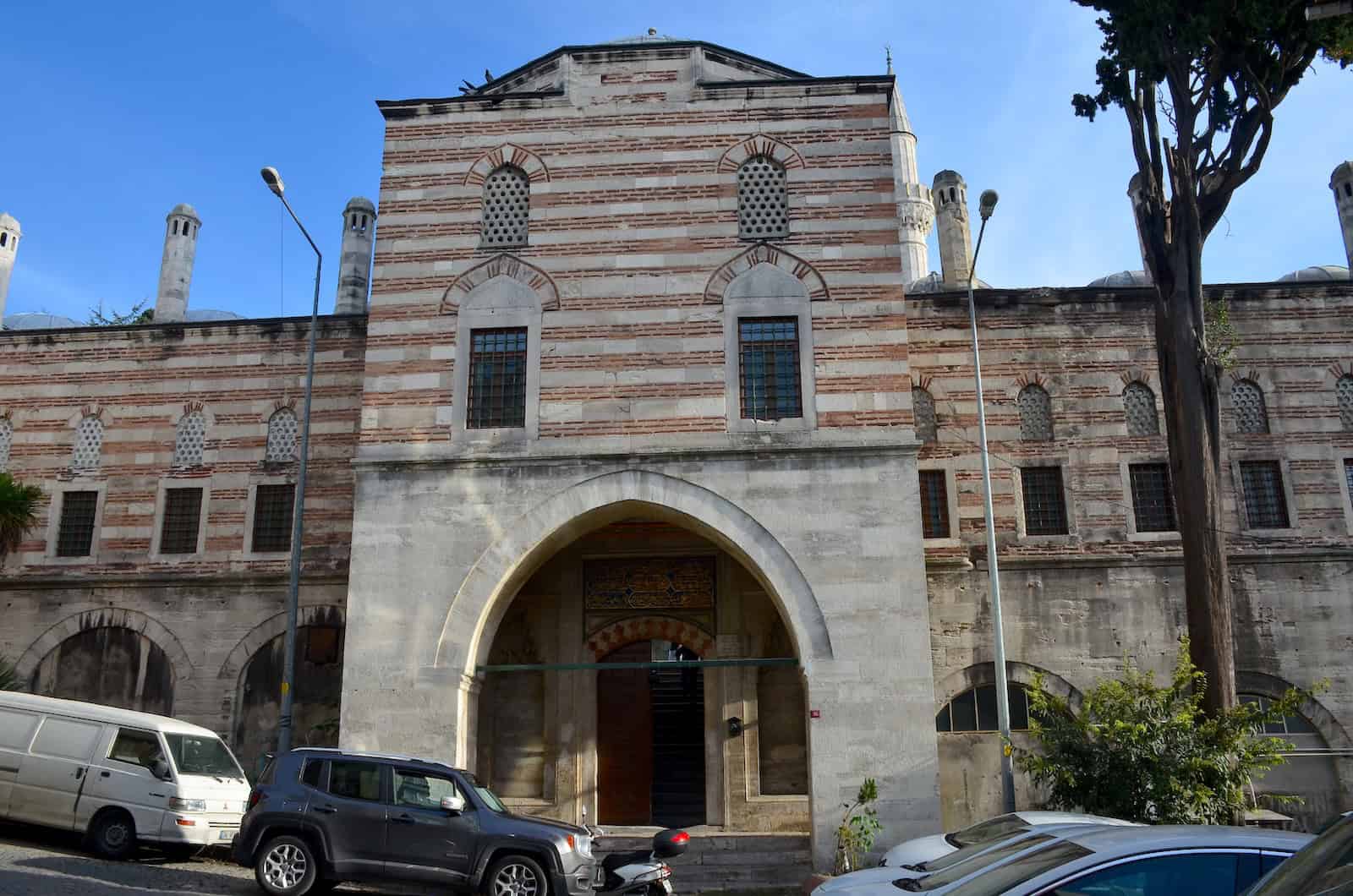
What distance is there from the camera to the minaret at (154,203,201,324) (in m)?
22.6

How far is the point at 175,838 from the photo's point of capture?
10953mm

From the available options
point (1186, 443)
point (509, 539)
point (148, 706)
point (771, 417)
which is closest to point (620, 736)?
point (509, 539)

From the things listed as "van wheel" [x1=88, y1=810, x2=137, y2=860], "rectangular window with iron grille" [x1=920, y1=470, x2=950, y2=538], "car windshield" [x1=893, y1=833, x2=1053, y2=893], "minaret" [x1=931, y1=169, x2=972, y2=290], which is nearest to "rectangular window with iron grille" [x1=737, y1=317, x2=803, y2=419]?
"rectangular window with iron grille" [x1=920, y1=470, x2=950, y2=538]

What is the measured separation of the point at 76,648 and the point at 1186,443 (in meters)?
17.4

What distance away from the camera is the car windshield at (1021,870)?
4980 mm

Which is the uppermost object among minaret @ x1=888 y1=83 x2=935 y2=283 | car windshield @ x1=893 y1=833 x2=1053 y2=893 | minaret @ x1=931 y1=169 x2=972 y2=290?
minaret @ x1=888 y1=83 x2=935 y2=283

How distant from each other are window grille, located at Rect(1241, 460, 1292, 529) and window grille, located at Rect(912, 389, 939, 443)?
5.04 metres

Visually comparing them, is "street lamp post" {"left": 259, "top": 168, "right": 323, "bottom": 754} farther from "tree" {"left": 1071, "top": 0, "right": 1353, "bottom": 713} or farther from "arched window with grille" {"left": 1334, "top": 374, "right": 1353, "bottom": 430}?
"arched window with grille" {"left": 1334, "top": 374, "right": 1353, "bottom": 430}

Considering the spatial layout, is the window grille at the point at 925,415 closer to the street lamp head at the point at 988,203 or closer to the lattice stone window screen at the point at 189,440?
the street lamp head at the point at 988,203

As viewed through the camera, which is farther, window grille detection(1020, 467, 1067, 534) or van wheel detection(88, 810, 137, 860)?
window grille detection(1020, 467, 1067, 534)

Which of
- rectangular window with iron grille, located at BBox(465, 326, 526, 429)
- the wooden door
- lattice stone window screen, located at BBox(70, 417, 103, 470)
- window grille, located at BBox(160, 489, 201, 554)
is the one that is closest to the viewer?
rectangular window with iron grille, located at BBox(465, 326, 526, 429)

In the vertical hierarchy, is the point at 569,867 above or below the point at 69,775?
below

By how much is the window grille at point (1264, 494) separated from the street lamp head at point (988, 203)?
21.3 ft

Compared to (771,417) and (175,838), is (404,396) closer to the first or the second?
Answer: (771,417)
